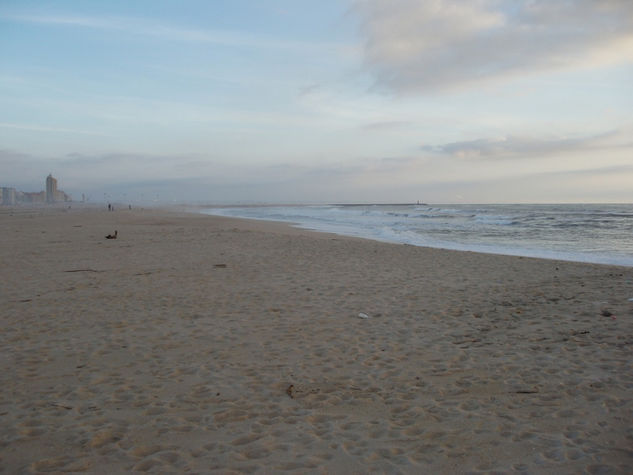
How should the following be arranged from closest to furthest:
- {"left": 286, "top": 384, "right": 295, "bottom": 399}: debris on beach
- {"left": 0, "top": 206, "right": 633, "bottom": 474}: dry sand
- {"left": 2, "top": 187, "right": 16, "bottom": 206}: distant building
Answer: {"left": 0, "top": 206, "right": 633, "bottom": 474}: dry sand → {"left": 286, "top": 384, "right": 295, "bottom": 399}: debris on beach → {"left": 2, "top": 187, "right": 16, "bottom": 206}: distant building

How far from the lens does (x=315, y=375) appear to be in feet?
15.3

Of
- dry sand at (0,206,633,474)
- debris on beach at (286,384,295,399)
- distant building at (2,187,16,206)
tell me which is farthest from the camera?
distant building at (2,187,16,206)

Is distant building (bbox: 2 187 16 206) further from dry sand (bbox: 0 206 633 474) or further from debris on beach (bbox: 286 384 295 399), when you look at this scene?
debris on beach (bbox: 286 384 295 399)

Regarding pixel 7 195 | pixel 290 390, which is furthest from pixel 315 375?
pixel 7 195

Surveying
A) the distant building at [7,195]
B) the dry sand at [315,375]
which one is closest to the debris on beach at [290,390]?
the dry sand at [315,375]

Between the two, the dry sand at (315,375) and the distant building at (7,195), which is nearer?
the dry sand at (315,375)

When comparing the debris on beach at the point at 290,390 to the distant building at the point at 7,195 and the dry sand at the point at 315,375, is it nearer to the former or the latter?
the dry sand at the point at 315,375

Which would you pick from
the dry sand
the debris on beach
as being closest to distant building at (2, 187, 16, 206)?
the dry sand

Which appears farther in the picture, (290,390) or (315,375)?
(315,375)

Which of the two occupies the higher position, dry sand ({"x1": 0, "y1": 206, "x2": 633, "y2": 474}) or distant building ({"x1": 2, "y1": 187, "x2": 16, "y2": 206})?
distant building ({"x1": 2, "y1": 187, "x2": 16, "y2": 206})

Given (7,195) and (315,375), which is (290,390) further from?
(7,195)

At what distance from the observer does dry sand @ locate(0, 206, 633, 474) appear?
3.18 metres

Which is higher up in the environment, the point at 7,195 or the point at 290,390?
the point at 7,195

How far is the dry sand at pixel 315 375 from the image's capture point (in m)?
3.18
